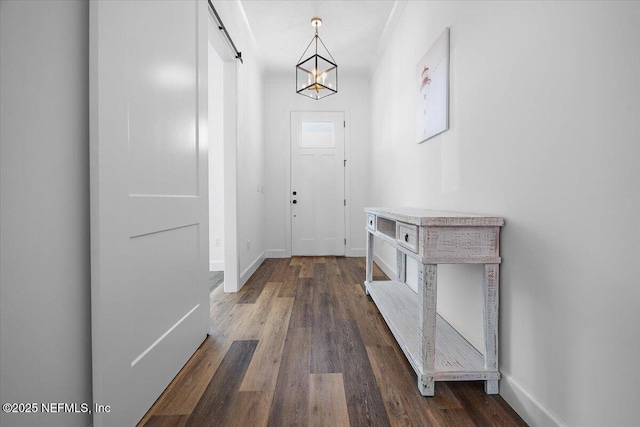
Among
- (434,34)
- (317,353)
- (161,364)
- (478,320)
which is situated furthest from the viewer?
(434,34)

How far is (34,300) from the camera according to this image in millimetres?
897

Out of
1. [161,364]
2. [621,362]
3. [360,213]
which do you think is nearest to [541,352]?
[621,362]

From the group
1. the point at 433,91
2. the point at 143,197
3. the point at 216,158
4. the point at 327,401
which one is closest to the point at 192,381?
the point at 327,401

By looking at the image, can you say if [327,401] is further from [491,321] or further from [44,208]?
[44,208]

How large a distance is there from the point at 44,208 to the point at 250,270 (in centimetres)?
266

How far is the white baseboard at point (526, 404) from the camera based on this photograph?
1.08 metres

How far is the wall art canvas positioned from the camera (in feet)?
6.24

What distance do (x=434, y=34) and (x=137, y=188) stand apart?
6.85 feet

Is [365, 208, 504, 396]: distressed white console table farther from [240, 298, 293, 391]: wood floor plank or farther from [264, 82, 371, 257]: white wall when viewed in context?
[264, 82, 371, 257]: white wall

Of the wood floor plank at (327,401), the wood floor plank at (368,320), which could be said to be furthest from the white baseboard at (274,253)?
the wood floor plank at (327,401)

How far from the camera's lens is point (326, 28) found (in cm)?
334

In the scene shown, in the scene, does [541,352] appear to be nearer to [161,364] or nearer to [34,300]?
[161,364]

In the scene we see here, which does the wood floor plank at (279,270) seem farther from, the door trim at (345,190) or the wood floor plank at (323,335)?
the wood floor plank at (323,335)

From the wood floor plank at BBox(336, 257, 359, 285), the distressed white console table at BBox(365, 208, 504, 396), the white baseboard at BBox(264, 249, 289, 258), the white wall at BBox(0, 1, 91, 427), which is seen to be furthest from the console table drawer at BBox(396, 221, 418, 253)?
the white baseboard at BBox(264, 249, 289, 258)
